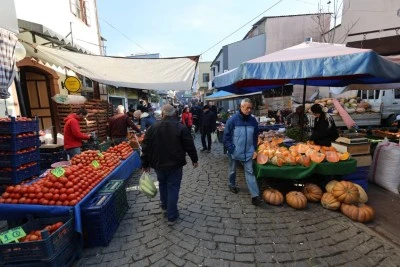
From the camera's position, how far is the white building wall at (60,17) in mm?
6741

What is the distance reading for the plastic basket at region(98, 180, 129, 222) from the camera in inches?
149

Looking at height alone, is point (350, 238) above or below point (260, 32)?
below

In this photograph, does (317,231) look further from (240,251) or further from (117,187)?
(117,187)

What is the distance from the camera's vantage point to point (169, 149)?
12.0 ft

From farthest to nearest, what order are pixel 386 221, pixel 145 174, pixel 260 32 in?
pixel 260 32, pixel 145 174, pixel 386 221

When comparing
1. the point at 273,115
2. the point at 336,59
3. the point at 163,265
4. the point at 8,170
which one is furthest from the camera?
the point at 273,115

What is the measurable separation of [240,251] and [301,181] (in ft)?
8.03

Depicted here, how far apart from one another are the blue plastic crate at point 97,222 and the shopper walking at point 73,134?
2851mm

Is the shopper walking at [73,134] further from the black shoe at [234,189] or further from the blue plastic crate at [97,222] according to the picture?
the black shoe at [234,189]

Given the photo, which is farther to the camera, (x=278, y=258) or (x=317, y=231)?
(x=317, y=231)

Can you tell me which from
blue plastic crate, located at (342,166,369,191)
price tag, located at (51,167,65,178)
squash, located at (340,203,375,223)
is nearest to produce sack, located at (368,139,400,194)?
blue plastic crate, located at (342,166,369,191)

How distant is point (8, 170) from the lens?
4.50m

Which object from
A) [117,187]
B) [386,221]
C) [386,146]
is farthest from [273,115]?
[117,187]

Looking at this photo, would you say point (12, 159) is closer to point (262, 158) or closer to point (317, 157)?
point (262, 158)
